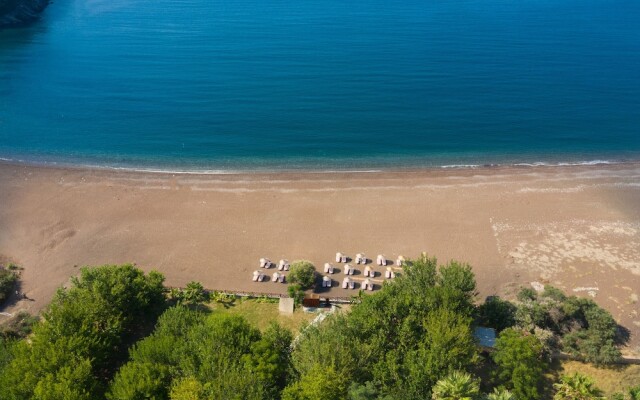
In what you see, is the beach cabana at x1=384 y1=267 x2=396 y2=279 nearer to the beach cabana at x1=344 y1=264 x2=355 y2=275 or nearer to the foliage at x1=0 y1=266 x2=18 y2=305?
the beach cabana at x1=344 y1=264 x2=355 y2=275

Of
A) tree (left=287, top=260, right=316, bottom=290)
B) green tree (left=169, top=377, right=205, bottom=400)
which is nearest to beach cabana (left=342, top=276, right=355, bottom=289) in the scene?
tree (left=287, top=260, right=316, bottom=290)

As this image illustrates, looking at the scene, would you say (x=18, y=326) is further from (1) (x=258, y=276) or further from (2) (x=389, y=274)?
(2) (x=389, y=274)

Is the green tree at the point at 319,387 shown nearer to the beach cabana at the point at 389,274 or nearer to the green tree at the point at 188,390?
the green tree at the point at 188,390

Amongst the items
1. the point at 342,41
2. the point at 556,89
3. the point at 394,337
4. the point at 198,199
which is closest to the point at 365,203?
the point at 198,199

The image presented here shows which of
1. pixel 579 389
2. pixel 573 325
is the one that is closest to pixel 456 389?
pixel 579 389

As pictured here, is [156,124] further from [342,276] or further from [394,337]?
[394,337]

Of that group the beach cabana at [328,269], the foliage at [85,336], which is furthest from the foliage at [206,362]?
the beach cabana at [328,269]
